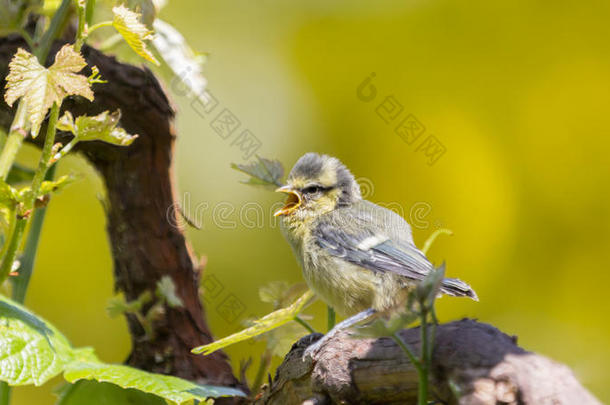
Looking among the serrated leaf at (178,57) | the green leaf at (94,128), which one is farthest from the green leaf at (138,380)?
the serrated leaf at (178,57)

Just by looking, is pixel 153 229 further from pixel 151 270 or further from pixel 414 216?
pixel 414 216

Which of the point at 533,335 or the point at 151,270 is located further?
the point at 533,335

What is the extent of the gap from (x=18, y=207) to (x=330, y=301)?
506 mm

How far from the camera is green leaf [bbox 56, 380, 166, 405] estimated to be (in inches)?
39.9

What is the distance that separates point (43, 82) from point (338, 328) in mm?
521

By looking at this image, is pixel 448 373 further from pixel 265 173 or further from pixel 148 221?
pixel 148 221

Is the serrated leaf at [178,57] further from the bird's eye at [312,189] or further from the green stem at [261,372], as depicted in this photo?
the green stem at [261,372]

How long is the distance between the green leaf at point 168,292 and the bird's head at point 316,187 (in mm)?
245

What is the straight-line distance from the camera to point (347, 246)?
45.9 inches

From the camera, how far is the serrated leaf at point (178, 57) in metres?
1.27

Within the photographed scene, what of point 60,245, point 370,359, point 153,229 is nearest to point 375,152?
point 153,229

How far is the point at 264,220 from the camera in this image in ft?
6.10

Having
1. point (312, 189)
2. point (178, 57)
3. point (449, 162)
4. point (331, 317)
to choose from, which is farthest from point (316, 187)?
point (449, 162)

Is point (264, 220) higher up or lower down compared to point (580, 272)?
lower down
